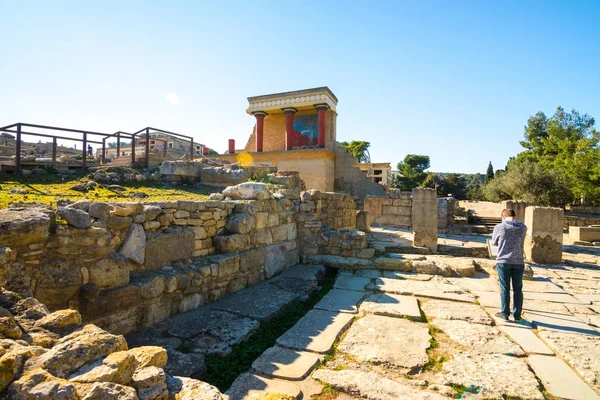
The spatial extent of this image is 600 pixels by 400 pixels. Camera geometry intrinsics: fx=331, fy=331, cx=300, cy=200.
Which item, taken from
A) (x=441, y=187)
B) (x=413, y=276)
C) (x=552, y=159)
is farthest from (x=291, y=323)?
(x=441, y=187)

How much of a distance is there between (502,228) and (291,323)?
2968mm

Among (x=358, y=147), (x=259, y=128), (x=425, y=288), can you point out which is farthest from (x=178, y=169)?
(x=358, y=147)

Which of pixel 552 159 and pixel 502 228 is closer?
pixel 502 228

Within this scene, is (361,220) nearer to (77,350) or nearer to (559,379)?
(559,379)

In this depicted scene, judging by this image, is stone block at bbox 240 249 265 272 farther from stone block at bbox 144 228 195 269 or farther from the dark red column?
the dark red column

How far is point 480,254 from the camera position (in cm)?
803

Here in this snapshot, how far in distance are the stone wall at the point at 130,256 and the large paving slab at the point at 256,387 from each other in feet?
4.64

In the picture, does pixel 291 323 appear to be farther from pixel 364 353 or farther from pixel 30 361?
pixel 30 361

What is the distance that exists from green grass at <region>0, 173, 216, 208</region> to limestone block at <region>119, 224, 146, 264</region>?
1.37 meters

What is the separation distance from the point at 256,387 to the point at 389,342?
1.45 m

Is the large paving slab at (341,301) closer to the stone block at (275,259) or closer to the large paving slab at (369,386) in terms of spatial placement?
the stone block at (275,259)

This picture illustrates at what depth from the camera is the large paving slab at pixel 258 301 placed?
3951 mm

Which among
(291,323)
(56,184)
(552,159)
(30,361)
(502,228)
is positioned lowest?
(291,323)

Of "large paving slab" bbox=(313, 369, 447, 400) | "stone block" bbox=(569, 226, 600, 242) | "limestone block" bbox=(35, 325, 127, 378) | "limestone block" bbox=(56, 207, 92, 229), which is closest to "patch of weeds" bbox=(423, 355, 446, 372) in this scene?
"large paving slab" bbox=(313, 369, 447, 400)
